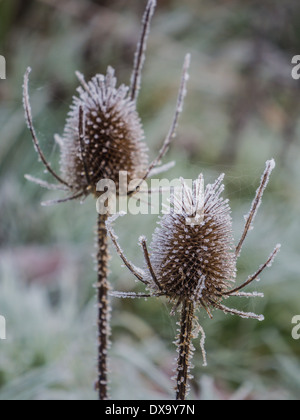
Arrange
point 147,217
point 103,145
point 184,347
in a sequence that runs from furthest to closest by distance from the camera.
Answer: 1. point 147,217
2. point 103,145
3. point 184,347

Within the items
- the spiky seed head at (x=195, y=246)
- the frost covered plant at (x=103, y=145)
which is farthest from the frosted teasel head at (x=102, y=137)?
the spiky seed head at (x=195, y=246)

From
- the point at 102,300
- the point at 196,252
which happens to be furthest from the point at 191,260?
the point at 102,300

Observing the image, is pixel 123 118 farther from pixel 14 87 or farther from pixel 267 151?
pixel 267 151

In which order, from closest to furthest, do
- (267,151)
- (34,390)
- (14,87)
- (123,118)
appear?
(123,118), (34,390), (14,87), (267,151)

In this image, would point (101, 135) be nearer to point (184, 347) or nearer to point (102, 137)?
point (102, 137)

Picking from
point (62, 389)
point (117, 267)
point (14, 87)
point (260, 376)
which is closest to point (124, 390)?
point (62, 389)

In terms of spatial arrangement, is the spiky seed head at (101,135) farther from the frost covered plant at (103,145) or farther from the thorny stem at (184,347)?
the thorny stem at (184,347)

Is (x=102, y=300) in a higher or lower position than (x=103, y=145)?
lower
